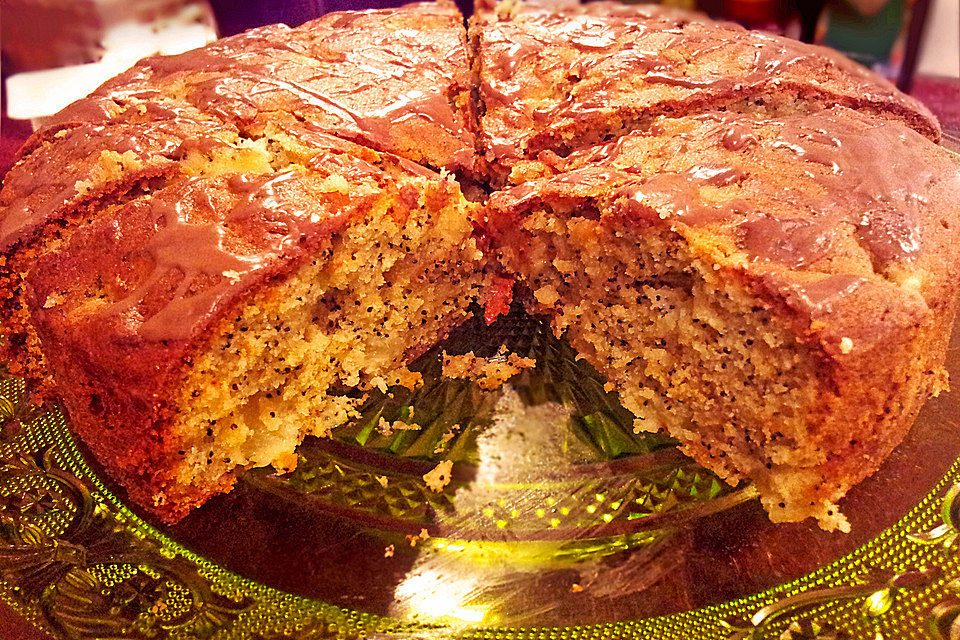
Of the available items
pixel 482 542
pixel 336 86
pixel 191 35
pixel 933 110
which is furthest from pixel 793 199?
pixel 191 35

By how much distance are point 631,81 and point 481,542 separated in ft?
6.56

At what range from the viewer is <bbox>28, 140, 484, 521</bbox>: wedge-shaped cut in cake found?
84.4 inches

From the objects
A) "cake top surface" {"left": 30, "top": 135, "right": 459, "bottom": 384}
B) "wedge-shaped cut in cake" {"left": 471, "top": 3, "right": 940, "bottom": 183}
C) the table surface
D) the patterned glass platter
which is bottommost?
the patterned glass platter

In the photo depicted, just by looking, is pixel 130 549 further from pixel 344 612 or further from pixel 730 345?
pixel 730 345

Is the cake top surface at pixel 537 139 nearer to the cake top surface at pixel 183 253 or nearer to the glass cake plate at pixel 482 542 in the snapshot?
the cake top surface at pixel 183 253

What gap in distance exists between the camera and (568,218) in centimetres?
264

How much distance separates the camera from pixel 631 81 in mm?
2963

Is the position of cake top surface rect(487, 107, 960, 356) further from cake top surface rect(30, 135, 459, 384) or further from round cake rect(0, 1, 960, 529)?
cake top surface rect(30, 135, 459, 384)

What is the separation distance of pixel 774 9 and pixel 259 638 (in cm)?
455

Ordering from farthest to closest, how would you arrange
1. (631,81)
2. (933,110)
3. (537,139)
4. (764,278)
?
1. (933,110)
2. (631,81)
3. (537,139)
4. (764,278)

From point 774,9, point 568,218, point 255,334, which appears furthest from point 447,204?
point 774,9

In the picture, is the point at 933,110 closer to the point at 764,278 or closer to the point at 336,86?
the point at 764,278

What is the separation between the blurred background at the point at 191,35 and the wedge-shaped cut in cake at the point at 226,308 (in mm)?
1770

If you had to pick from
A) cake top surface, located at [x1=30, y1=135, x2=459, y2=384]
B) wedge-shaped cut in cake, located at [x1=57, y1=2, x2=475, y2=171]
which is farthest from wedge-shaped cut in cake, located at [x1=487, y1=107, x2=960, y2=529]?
cake top surface, located at [x1=30, y1=135, x2=459, y2=384]
